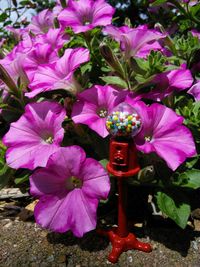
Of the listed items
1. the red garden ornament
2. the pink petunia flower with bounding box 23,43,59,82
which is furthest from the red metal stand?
the pink petunia flower with bounding box 23,43,59,82

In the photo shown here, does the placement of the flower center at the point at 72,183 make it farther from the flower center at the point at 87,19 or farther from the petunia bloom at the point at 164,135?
the flower center at the point at 87,19

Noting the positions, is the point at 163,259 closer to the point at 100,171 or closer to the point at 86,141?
the point at 100,171

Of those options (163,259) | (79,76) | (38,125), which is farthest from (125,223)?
(79,76)

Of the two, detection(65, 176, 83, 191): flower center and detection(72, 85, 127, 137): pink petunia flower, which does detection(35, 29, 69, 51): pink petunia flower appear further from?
detection(65, 176, 83, 191): flower center

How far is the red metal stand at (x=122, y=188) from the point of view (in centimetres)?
118

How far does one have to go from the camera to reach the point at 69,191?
4.16ft

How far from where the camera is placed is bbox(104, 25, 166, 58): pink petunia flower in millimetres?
1444

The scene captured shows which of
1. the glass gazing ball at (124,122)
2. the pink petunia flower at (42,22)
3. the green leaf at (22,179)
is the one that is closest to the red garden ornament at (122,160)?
the glass gazing ball at (124,122)

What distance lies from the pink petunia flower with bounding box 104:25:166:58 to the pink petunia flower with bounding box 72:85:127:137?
0.19 meters

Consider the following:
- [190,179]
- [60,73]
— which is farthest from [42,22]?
[190,179]

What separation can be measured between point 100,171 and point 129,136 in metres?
0.15

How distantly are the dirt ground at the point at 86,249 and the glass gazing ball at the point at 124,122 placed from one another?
434 millimetres

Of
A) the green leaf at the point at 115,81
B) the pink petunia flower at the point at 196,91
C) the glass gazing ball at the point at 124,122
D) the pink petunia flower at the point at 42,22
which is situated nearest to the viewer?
the glass gazing ball at the point at 124,122

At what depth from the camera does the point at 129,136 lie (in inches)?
45.7
